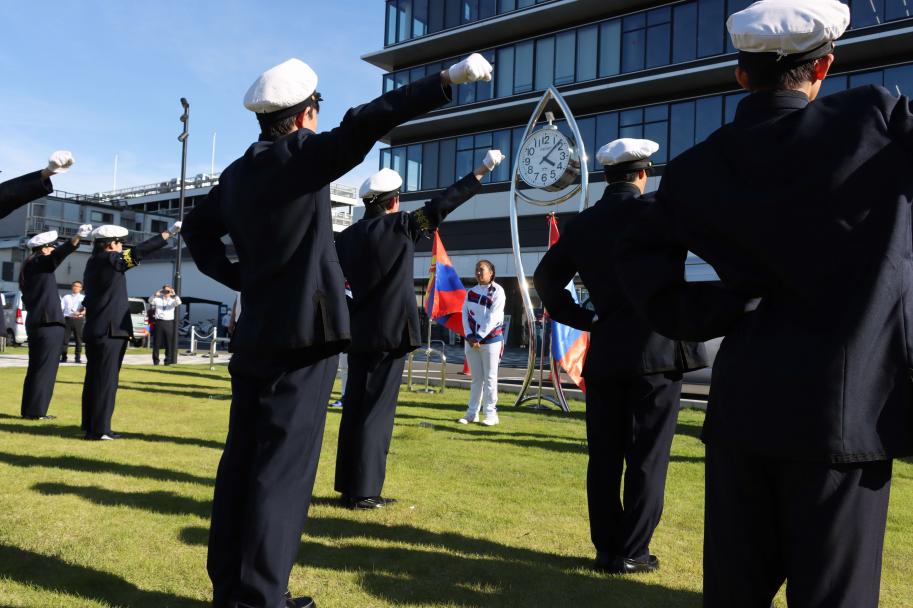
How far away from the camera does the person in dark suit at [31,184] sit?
480 cm

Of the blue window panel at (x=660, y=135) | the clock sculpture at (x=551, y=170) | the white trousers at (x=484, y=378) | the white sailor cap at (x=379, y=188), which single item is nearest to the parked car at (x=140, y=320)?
the blue window panel at (x=660, y=135)

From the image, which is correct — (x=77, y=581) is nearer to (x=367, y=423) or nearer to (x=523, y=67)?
(x=367, y=423)

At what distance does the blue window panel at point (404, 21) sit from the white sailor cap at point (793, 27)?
131ft

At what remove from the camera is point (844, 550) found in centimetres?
186

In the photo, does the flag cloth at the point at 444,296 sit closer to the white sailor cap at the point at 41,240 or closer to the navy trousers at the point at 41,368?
the navy trousers at the point at 41,368

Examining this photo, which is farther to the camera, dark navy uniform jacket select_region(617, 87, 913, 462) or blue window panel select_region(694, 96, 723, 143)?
blue window panel select_region(694, 96, 723, 143)

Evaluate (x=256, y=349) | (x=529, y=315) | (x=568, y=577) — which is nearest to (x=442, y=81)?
(x=256, y=349)

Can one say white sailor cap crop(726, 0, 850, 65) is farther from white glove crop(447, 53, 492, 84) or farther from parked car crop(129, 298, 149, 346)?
parked car crop(129, 298, 149, 346)

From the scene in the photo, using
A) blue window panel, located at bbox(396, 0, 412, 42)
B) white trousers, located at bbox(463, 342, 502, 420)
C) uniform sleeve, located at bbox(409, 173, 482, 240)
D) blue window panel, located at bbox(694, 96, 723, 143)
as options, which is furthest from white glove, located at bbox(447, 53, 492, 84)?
blue window panel, located at bbox(396, 0, 412, 42)

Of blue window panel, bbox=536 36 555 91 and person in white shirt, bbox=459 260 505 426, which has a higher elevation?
blue window panel, bbox=536 36 555 91

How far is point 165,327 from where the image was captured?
68.5ft

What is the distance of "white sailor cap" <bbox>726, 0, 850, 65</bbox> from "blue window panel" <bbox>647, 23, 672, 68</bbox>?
3237cm

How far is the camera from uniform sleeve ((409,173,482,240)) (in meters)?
5.08

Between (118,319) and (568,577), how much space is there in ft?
19.4
